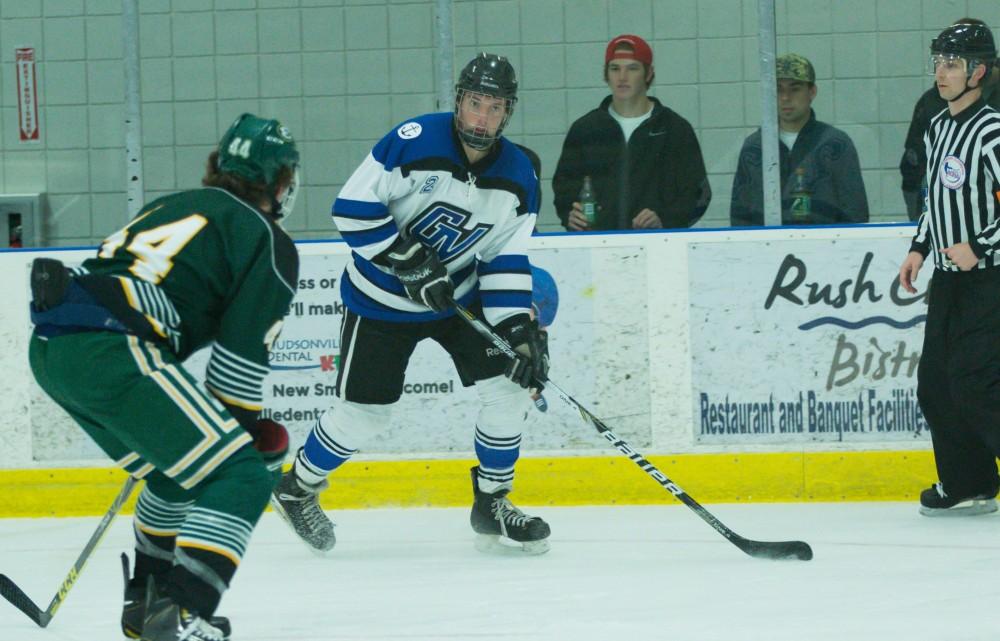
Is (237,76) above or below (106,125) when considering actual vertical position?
above

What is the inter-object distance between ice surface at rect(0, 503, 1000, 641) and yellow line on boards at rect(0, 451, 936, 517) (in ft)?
0.35

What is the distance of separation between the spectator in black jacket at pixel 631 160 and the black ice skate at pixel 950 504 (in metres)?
1.15

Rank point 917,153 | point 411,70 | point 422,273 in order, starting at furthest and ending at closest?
point 411,70
point 917,153
point 422,273

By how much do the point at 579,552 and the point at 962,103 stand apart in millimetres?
1654

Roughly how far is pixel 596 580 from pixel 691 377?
1335mm

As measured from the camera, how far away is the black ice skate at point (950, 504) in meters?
4.24

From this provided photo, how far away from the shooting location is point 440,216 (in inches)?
150

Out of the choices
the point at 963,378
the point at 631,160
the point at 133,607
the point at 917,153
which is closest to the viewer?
the point at 133,607

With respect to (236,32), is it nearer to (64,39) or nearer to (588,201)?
(64,39)

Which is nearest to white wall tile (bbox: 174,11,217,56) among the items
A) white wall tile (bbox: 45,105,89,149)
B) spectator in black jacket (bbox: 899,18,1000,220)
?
white wall tile (bbox: 45,105,89,149)

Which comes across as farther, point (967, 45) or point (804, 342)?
point (804, 342)

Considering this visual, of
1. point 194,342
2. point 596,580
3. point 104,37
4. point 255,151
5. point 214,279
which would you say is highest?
point 104,37

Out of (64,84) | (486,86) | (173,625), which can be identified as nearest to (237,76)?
(64,84)

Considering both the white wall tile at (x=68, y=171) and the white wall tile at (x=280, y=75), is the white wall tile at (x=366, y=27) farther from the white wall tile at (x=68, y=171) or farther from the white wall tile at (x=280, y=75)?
the white wall tile at (x=68, y=171)
